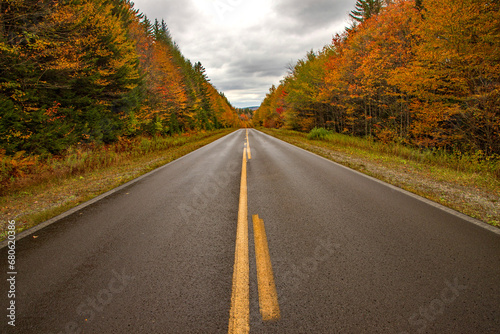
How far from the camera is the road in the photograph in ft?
5.65

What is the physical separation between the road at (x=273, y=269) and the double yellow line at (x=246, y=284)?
56 mm

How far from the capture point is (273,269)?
2.33m

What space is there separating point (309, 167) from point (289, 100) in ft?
74.1

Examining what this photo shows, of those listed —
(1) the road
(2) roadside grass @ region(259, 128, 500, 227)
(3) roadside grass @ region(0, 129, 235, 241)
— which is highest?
(3) roadside grass @ region(0, 129, 235, 241)

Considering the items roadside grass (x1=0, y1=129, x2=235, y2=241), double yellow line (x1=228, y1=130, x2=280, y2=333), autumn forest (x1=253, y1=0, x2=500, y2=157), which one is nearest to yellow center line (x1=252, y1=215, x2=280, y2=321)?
double yellow line (x1=228, y1=130, x2=280, y2=333)

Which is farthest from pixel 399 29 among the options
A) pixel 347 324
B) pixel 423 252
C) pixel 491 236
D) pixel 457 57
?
pixel 347 324

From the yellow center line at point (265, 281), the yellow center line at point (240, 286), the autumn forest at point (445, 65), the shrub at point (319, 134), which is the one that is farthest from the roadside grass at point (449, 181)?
the shrub at point (319, 134)

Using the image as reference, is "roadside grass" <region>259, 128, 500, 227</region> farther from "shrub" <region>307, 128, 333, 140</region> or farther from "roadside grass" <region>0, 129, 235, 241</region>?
"shrub" <region>307, 128, 333, 140</region>

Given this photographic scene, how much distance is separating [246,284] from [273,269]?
37 cm

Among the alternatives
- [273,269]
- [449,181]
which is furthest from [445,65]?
[273,269]

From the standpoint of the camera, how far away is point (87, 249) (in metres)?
2.88

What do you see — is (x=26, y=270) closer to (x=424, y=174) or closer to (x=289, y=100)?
(x=424, y=174)

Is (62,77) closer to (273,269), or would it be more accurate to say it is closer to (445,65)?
(273,269)

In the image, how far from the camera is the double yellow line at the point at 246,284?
1733mm
